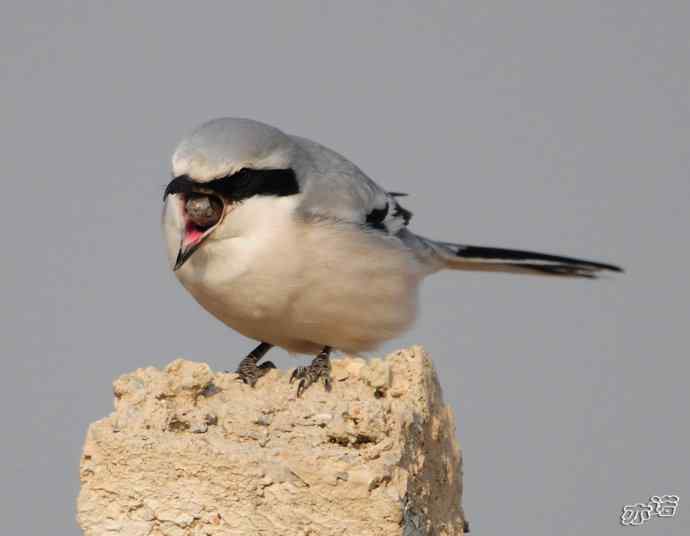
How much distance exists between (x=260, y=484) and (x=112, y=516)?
0.48 metres

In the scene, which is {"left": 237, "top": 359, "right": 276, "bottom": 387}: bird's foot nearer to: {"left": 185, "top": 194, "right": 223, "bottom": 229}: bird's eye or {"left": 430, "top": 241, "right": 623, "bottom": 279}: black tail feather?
{"left": 185, "top": 194, "right": 223, "bottom": 229}: bird's eye

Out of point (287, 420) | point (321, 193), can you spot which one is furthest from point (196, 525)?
point (321, 193)

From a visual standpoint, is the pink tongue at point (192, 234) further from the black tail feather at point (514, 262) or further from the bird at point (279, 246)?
the black tail feather at point (514, 262)

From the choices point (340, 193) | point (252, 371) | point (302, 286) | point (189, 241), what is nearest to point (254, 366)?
point (252, 371)

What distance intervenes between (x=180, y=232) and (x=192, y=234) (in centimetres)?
12

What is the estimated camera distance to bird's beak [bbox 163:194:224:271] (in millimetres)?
5934

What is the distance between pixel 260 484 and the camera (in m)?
4.20

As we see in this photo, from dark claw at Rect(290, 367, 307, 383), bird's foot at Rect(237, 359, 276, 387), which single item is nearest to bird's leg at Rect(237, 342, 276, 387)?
bird's foot at Rect(237, 359, 276, 387)

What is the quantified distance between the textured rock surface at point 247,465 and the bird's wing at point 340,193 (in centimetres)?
191

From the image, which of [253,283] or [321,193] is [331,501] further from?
[321,193]

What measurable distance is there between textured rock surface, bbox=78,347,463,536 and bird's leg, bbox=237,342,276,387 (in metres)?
0.56

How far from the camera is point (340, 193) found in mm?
6785

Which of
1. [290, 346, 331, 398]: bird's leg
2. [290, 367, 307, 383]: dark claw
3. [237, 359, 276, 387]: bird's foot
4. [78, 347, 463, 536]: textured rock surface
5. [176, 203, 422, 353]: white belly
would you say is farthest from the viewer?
[176, 203, 422, 353]: white belly

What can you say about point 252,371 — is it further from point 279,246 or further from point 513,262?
point 513,262
